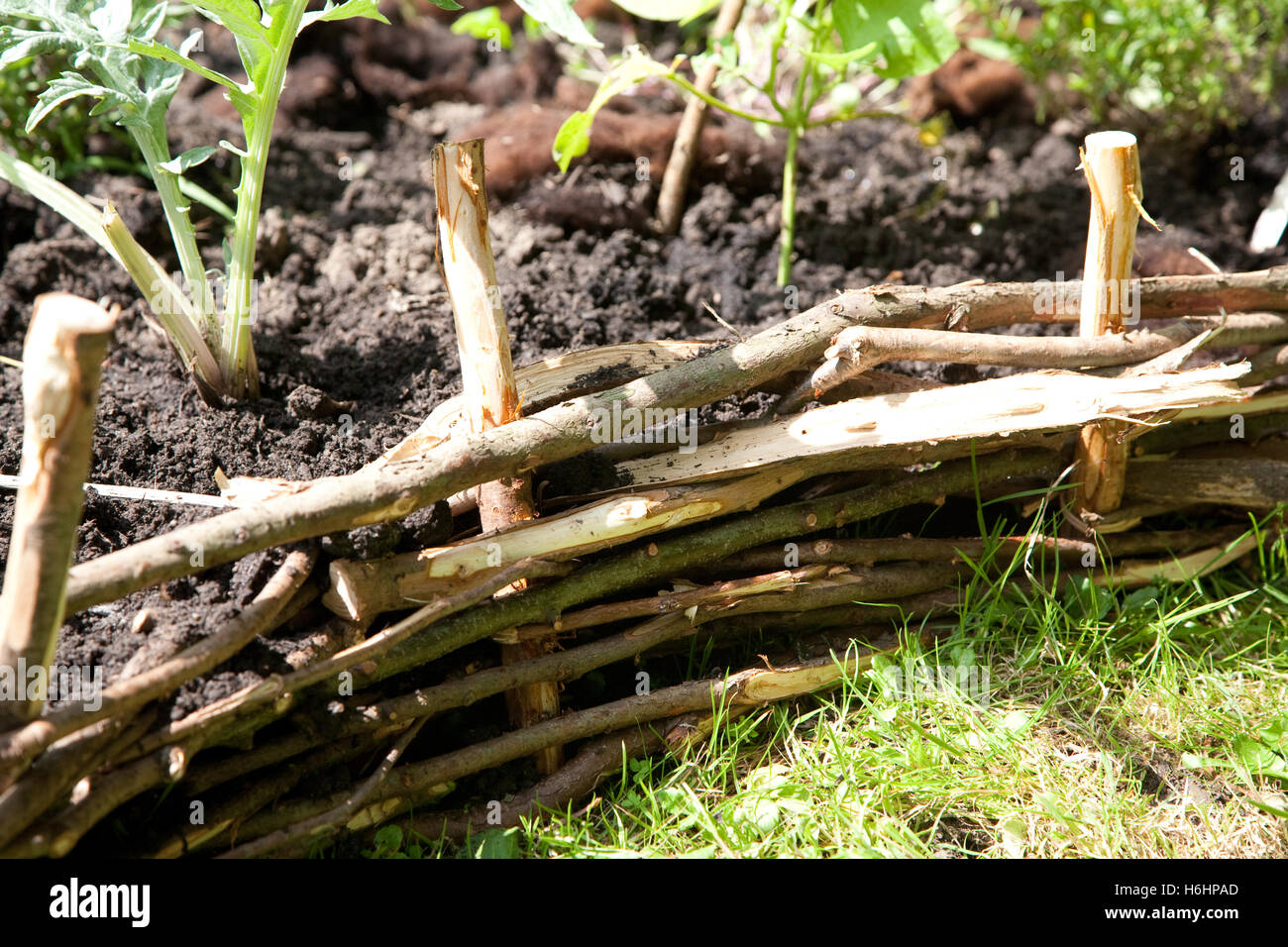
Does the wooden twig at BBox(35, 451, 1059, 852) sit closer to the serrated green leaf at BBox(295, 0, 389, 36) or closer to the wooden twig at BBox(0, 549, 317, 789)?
the wooden twig at BBox(0, 549, 317, 789)

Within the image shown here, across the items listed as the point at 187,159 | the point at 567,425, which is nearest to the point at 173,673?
the point at 567,425

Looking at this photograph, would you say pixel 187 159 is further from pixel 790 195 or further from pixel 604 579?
pixel 790 195

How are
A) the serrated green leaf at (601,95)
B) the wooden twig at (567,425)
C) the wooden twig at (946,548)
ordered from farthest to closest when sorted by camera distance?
the serrated green leaf at (601,95) < the wooden twig at (946,548) < the wooden twig at (567,425)

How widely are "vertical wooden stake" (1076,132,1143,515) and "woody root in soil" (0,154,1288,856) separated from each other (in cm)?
5

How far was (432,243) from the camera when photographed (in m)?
3.16

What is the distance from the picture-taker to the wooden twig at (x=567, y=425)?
1727mm

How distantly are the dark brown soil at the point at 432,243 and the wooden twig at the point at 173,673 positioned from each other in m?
0.07

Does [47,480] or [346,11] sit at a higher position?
[346,11]

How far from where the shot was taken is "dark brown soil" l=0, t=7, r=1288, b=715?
2.31 meters

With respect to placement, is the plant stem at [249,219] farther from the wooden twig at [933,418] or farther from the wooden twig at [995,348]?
the wooden twig at [995,348]

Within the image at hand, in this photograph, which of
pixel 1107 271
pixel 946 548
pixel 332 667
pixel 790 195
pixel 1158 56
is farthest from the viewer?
pixel 1158 56

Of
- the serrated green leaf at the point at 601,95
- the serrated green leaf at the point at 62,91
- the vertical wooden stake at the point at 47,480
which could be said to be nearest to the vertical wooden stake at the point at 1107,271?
the serrated green leaf at the point at 601,95

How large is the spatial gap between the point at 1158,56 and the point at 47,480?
3.69 meters

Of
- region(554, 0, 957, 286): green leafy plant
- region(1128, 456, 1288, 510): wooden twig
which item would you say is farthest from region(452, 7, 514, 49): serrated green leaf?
region(1128, 456, 1288, 510): wooden twig
